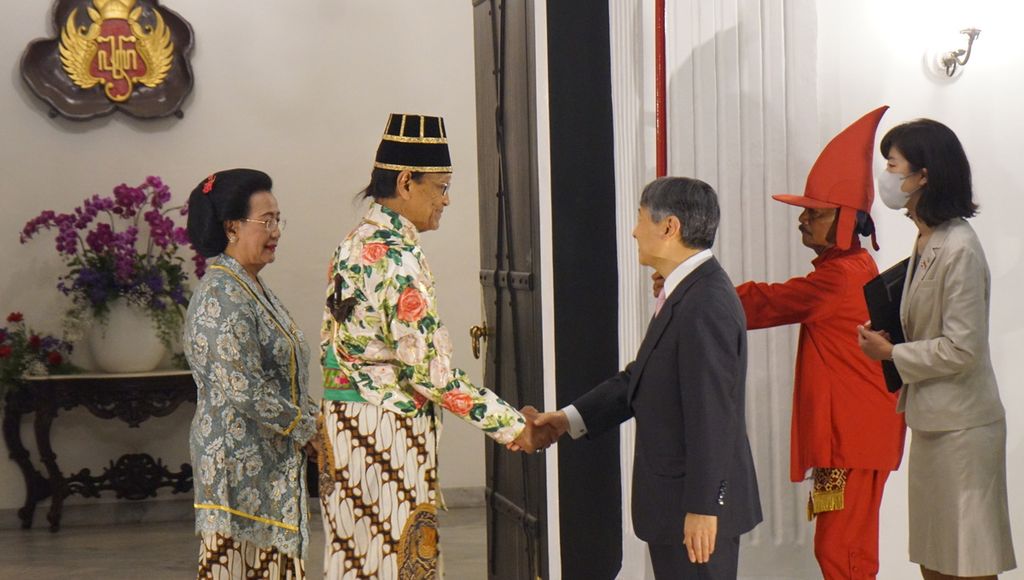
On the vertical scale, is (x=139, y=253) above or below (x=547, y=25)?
below

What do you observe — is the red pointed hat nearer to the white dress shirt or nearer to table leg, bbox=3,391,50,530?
the white dress shirt

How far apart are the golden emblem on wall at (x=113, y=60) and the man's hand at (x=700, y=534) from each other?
4.77m

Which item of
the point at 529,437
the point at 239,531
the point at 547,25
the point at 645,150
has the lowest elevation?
the point at 239,531

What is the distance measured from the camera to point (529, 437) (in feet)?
10.6

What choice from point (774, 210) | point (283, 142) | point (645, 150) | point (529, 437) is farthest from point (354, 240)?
point (283, 142)

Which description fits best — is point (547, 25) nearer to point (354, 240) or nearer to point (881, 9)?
point (881, 9)

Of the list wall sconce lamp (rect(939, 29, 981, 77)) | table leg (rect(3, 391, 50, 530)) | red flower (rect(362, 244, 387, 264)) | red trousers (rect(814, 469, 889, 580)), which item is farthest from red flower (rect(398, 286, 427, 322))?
table leg (rect(3, 391, 50, 530))

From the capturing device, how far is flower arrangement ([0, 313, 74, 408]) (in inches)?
239

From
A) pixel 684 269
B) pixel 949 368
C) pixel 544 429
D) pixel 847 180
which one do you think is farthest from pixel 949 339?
pixel 544 429

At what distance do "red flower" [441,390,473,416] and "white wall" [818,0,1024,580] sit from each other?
1767 millimetres

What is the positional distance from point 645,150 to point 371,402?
4.84 ft

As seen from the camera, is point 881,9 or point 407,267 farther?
point 881,9

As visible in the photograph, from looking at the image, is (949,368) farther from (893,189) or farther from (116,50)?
(116,50)

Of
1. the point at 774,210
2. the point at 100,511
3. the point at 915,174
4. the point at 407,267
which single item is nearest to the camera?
the point at 407,267
